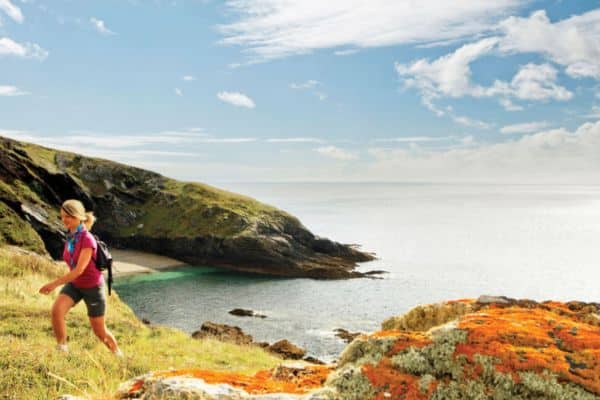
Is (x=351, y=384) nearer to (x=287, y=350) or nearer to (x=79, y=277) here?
(x=79, y=277)

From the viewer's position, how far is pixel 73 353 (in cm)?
1006

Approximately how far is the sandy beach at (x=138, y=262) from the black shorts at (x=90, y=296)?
289 feet

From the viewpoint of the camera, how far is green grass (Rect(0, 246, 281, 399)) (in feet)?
26.7

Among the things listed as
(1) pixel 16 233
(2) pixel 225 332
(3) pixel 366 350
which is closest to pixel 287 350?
(2) pixel 225 332

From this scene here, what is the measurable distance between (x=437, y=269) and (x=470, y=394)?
104 m

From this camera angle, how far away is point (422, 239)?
160875mm

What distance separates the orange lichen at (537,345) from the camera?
22.6 feet

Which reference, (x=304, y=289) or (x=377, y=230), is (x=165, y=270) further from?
(x=377, y=230)

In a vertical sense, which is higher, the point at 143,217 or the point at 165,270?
the point at 143,217

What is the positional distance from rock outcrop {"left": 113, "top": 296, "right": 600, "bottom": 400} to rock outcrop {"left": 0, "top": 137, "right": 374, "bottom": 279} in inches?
3269

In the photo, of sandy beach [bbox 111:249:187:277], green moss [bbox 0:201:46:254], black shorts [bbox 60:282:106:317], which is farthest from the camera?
sandy beach [bbox 111:249:187:277]

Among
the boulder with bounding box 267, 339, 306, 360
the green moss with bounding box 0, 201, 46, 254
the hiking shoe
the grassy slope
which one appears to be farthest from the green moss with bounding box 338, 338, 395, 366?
the grassy slope

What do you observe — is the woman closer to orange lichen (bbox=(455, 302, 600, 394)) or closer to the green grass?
the green grass

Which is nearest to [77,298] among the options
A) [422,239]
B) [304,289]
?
[304,289]
